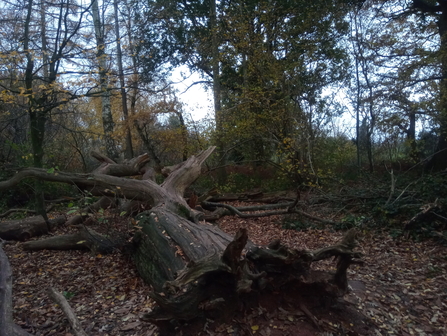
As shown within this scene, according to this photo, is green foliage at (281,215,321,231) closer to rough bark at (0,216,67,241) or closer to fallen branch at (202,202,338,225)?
fallen branch at (202,202,338,225)

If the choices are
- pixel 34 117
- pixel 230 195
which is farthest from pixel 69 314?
pixel 230 195

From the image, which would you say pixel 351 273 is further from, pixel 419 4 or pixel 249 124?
pixel 419 4

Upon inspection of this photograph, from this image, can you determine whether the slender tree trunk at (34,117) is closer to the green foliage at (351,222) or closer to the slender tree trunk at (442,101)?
the green foliage at (351,222)

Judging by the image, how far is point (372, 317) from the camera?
3.58 meters

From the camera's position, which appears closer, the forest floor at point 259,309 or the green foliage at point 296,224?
the forest floor at point 259,309

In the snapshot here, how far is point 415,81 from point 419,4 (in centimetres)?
361

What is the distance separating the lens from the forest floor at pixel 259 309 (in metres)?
3.35

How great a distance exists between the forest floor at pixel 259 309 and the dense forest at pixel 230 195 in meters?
0.03

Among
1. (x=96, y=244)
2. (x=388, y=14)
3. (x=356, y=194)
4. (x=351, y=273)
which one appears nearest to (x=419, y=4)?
(x=388, y=14)

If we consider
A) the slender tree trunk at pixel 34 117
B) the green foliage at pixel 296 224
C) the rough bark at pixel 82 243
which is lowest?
the green foliage at pixel 296 224

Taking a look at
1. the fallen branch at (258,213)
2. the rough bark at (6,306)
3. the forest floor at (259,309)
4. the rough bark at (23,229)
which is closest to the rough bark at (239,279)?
the forest floor at (259,309)

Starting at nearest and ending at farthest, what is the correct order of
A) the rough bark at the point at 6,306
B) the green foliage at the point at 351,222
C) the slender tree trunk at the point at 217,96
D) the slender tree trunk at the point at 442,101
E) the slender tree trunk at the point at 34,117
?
the rough bark at the point at 6,306
the slender tree trunk at the point at 34,117
the green foliage at the point at 351,222
the slender tree trunk at the point at 442,101
the slender tree trunk at the point at 217,96

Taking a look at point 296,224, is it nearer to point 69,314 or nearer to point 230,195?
point 230,195

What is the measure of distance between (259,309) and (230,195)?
6.71 meters
